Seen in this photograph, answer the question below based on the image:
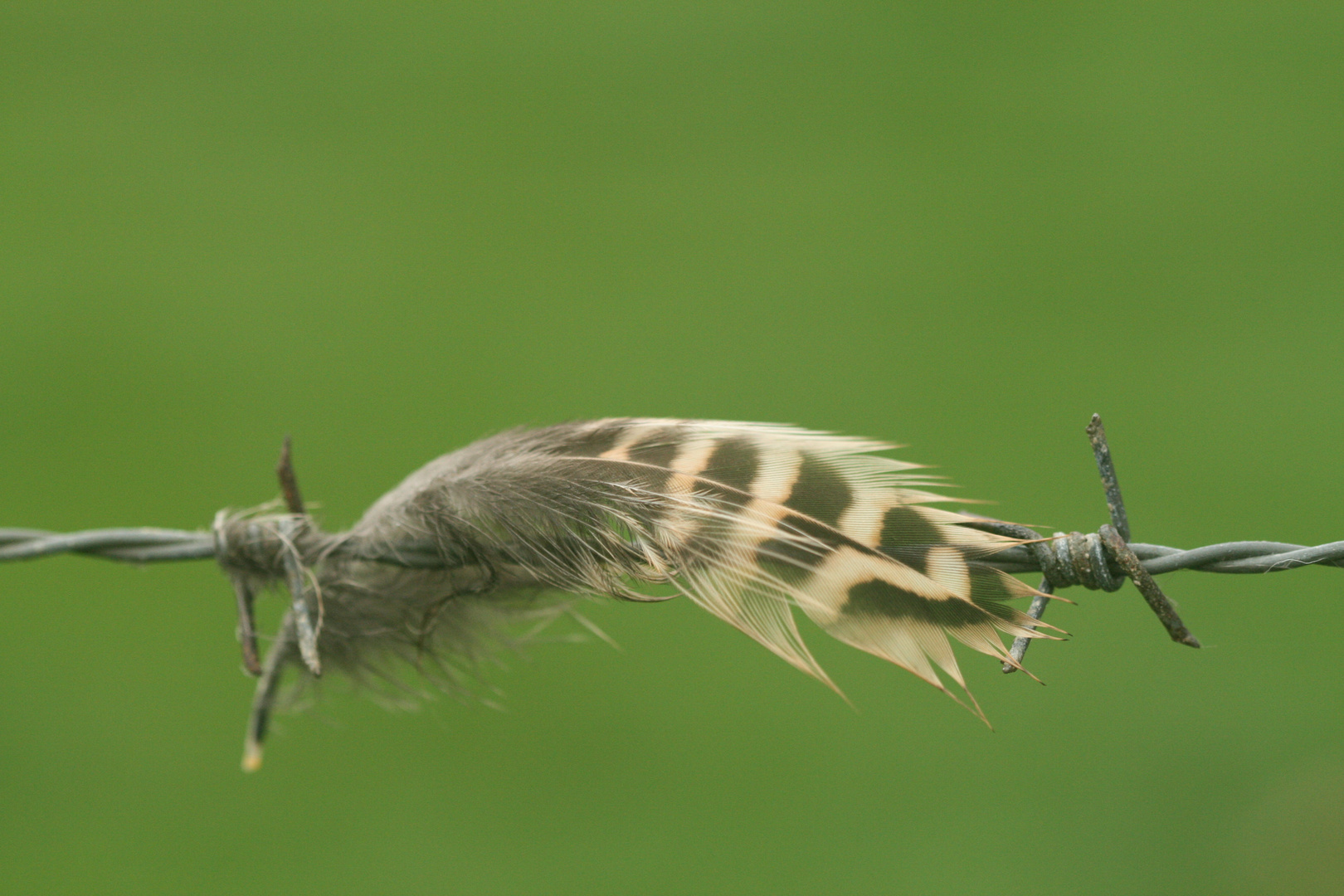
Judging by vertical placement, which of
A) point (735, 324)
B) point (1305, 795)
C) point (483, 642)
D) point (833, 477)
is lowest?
point (1305, 795)

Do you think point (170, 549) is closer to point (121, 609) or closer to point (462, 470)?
point (462, 470)

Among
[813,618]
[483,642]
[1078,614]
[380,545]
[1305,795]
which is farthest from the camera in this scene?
[1078,614]

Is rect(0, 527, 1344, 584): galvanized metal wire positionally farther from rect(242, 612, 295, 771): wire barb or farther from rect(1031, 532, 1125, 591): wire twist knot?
rect(242, 612, 295, 771): wire barb

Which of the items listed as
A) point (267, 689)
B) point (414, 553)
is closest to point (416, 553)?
point (414, 553)

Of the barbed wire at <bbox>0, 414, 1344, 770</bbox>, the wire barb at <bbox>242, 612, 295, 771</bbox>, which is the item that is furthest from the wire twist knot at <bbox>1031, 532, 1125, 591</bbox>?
the wire barb at <bbox>242, 612, 295, 771</bbox>

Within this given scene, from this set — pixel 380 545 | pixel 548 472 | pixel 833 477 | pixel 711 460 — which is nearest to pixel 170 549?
pixel 380 545

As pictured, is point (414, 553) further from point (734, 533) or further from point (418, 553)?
point (734, 533)

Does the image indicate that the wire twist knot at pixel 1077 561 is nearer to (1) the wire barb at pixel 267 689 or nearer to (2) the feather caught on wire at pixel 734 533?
(2) the feather caught on wire at pixel 734 533

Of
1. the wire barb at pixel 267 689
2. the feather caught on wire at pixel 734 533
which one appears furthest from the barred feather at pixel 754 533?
the wire barb at pixel 267 689
